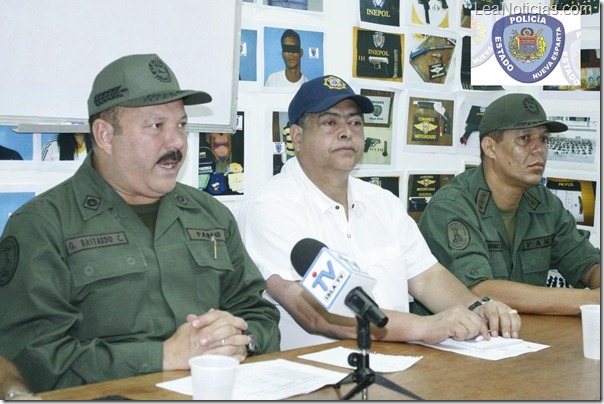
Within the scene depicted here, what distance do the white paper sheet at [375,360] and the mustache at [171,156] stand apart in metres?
0.68

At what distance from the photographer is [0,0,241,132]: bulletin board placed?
234 centimetres

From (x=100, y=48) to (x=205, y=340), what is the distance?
43.6 inches

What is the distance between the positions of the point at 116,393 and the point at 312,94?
150cm

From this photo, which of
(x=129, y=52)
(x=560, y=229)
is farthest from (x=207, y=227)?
(x=560, y=229)

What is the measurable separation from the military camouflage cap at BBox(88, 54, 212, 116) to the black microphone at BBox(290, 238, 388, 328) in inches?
34.3

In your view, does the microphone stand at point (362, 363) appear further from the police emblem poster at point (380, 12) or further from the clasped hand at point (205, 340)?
the police emblem poster at point (380, 12)

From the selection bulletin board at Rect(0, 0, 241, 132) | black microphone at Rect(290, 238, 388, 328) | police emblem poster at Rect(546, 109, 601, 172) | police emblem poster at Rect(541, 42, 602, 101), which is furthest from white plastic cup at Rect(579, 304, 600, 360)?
police emblem poster at Rect(541, 42, 602, 101)

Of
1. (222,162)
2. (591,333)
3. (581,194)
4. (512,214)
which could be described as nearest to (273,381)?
(591,333)

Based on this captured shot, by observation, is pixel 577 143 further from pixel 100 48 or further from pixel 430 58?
pixel 100 48

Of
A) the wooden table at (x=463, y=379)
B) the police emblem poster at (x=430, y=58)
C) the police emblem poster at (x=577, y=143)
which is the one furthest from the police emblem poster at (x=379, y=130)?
the wooden table at (x=463, y=379)

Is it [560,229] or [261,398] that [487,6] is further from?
[261,398]

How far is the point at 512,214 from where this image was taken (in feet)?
10.6

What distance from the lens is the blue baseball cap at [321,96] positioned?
9.02ft

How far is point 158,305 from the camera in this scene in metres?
2.12
